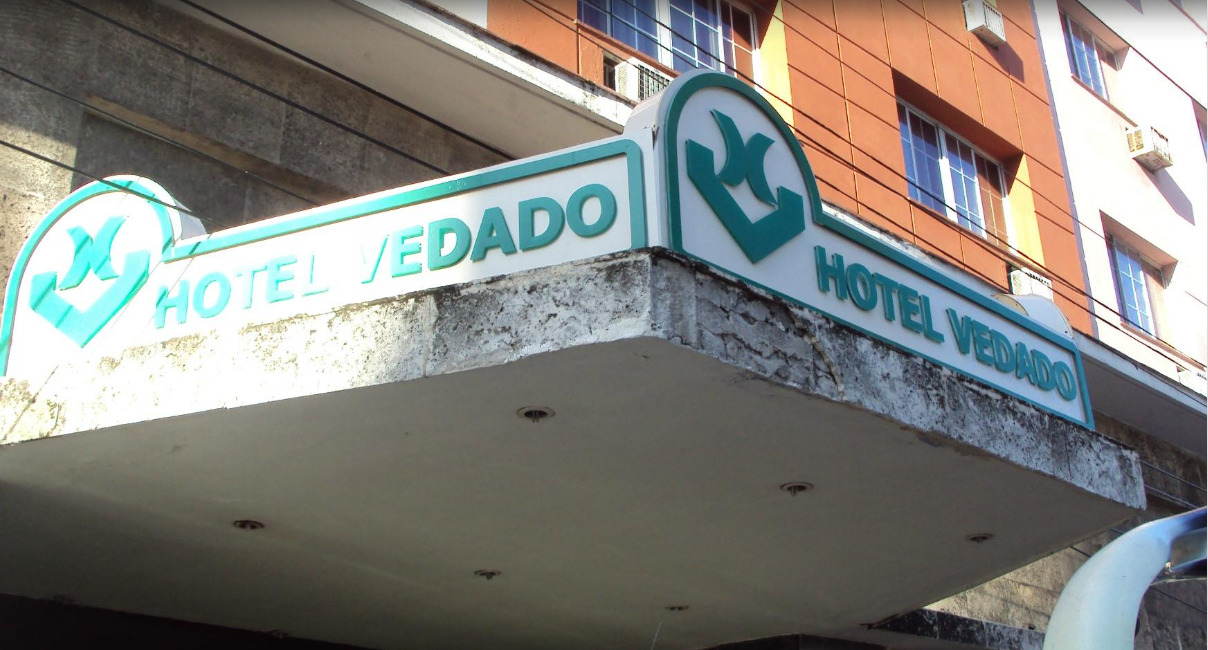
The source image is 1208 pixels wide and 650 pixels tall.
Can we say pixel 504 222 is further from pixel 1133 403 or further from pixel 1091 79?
pixel 1091 79

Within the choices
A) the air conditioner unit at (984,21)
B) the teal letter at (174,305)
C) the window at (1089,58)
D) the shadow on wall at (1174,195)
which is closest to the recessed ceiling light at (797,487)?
the teal letter at (174,305)

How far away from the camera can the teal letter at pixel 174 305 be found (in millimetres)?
6141

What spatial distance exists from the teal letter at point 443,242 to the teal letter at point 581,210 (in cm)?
51

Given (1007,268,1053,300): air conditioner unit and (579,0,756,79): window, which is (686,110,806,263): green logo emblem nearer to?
(579,0,756,79): window

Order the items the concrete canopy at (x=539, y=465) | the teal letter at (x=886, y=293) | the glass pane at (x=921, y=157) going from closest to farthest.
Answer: the concrete canopy at (x=539, y=465), the teal letter at (x=886, y=293), the glass pane at (x=921, y=157)

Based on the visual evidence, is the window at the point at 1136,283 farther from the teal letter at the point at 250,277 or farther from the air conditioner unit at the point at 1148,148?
the teal letter at the point at 250,277

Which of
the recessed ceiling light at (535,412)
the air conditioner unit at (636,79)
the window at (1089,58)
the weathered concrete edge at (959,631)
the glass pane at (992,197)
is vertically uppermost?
the window at (1089,58)

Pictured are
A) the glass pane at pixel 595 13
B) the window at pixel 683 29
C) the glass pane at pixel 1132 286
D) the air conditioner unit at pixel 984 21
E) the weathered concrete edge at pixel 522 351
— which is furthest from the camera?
the glass pane at pixel 1132 286

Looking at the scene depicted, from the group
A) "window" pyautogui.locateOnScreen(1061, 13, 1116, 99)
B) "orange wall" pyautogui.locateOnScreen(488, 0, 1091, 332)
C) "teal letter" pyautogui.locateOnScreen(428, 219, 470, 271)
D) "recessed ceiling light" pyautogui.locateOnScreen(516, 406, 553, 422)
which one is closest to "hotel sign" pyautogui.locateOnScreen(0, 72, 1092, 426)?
"teal letter" pyautogui.locateOnScreen(428, 219, 470, 271)

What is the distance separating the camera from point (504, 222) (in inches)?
222

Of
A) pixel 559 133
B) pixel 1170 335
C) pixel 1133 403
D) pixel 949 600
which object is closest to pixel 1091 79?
pixel 1170 335

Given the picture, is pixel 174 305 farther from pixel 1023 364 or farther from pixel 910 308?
pixel 1023 364

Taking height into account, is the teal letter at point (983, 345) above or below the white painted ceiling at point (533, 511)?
above

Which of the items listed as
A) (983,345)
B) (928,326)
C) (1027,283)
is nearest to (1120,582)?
(928,326)
